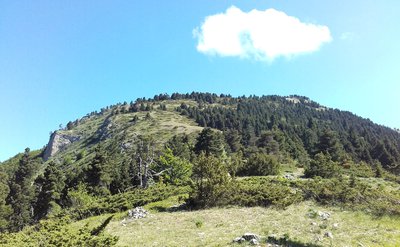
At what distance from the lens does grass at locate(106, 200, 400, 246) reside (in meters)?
15.8

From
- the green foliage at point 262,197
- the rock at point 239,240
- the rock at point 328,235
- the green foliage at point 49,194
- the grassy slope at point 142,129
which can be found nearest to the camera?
the rock at point 239,240

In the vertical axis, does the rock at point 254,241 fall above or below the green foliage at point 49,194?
below

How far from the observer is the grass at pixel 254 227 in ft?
51.9

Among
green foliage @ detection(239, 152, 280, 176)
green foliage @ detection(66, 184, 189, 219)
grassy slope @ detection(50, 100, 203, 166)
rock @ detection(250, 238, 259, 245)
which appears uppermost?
grassy slope @ detection(50, 100, 203, 166)

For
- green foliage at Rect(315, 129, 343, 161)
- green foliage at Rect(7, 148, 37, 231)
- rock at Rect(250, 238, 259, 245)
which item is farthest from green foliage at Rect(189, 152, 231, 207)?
green foliage at Rect(315, 129, 343, 161)

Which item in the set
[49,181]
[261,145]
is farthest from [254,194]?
[261,145]

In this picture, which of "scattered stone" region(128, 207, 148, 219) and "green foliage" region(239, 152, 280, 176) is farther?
"green foliage" region(239, 152, 280, 176)

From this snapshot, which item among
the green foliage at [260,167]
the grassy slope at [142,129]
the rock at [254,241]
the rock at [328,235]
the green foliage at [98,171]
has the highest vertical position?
the grassy slope at [142,129]

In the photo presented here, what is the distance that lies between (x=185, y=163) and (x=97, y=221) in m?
33.0

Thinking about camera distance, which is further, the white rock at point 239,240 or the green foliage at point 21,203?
the green foliage at point 21,203

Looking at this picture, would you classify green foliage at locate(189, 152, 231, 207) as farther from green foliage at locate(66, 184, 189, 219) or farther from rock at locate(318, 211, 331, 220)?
rock at locate(318, 211, 331, 220)

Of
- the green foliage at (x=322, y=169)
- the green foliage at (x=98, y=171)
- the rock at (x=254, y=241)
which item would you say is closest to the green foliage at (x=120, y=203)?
the rock at (x=254, y=241)

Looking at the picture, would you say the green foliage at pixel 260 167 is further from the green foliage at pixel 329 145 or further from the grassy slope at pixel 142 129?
the grassy slope at pixel 142 129

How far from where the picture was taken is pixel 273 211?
79.2 feet
